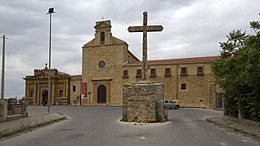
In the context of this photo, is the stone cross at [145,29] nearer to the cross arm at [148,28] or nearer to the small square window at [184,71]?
the cross arm at [148,28]

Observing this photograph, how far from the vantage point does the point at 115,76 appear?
53750 millimetres

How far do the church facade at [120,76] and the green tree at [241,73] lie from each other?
25.5 metres

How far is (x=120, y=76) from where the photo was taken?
5344 cm

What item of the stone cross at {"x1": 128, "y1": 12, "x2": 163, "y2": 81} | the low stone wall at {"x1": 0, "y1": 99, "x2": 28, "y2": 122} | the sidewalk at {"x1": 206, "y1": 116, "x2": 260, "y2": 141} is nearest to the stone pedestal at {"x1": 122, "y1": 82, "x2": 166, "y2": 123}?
the stone cross at {"x1": 128, "y1": 12, "x2": 163, "y2": 81}

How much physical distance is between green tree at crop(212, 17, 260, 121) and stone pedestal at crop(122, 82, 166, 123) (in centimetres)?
498

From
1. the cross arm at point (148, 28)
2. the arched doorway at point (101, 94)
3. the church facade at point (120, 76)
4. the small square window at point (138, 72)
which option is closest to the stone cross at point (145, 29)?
the cross arm at point (148, 28)

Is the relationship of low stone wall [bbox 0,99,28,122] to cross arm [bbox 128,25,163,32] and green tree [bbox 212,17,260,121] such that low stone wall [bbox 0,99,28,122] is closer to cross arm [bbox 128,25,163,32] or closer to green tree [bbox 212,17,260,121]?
cross arm [bbox 128,25,163,32]

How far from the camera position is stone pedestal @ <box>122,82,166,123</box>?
709 inches

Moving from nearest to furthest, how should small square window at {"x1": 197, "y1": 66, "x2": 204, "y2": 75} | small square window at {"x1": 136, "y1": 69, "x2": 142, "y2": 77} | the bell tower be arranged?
small square window at {"x1": 197, "y1": 66, "x2": 204, "y2": 75}
small square window at {"x1": 136, "y1": 69, "x2": 142, "y2": 77}
the bell tower

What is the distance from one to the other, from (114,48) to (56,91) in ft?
48.6

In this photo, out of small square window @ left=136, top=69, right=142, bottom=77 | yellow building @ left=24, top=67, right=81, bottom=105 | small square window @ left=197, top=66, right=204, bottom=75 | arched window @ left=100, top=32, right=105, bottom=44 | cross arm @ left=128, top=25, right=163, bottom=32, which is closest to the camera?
cross arm @ left=128, top=25, right=163, bottom=32

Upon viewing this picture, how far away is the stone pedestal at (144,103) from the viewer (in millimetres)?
18016

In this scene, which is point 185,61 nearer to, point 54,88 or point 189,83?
point 189,83

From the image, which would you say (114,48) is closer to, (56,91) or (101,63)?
(101,63)
